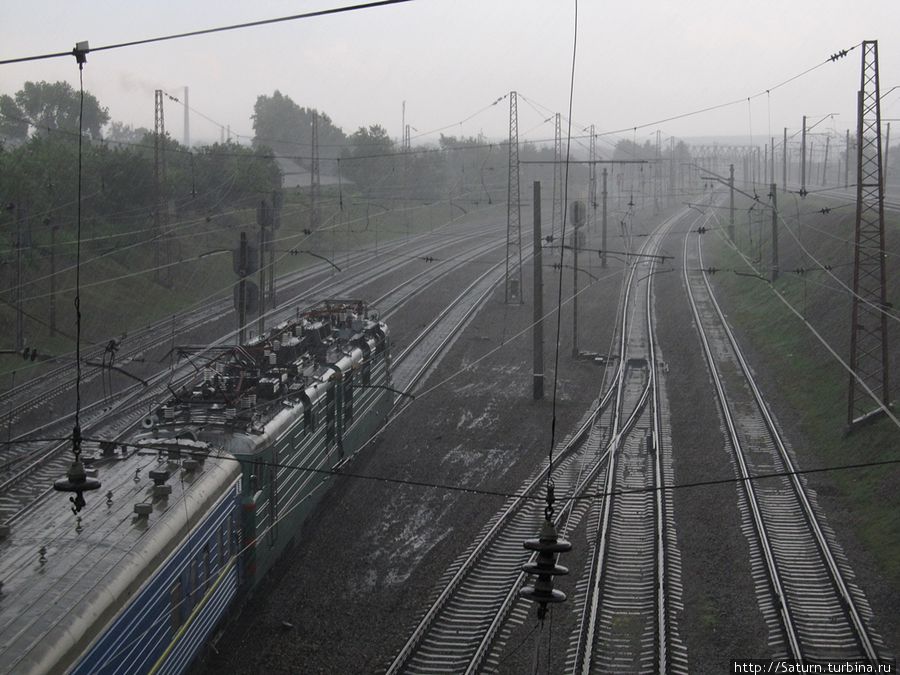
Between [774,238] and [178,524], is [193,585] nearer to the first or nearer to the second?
[178,524]

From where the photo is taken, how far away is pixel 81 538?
→ 9.05 m

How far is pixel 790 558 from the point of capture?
Answer: 15.0m

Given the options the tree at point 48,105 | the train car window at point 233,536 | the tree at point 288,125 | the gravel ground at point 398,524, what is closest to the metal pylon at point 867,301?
the gravel ground at point 398,524

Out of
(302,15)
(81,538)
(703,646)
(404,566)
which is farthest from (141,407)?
(302,15)

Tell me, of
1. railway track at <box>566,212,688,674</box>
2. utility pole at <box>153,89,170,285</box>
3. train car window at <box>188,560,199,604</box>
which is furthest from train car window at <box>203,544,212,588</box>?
utility pole at <box>153,89,170,285</box>

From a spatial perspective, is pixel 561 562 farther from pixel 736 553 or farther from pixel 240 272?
pixel 240 272

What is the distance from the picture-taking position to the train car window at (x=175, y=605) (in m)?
9.45

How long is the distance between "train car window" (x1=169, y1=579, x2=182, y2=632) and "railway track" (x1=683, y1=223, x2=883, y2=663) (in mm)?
7063

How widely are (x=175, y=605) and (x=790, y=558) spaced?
10003 mm

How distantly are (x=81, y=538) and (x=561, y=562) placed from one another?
8.11 metres

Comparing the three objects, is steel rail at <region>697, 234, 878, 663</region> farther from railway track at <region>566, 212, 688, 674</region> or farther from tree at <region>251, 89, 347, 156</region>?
tree at <region>251, 89, 347, 156</region>

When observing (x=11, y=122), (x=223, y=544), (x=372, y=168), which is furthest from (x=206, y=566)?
(x=11, y=122)

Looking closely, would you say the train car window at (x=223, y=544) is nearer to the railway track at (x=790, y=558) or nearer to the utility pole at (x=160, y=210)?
the railway track at (x=790, y=558)

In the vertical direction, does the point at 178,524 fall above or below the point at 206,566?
above
